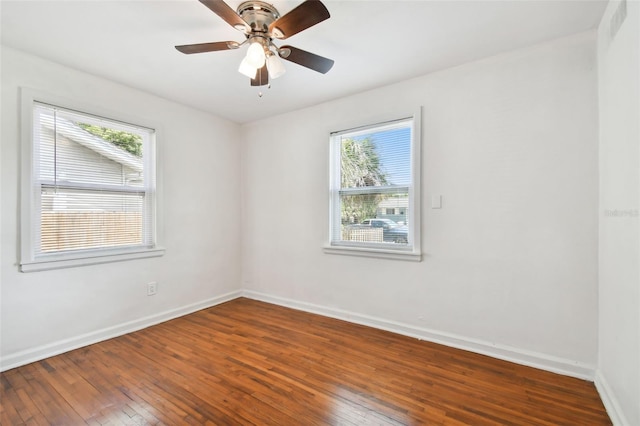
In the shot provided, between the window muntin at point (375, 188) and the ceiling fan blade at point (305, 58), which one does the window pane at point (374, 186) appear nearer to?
the window muntin at point (375, 188)

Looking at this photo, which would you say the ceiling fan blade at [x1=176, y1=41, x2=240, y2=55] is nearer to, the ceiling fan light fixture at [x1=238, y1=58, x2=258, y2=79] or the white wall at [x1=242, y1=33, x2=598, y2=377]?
the ceiling fan light fixture at [x1=238, y1=58, x2=258, y2=79]

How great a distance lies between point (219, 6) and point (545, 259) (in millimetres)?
2857

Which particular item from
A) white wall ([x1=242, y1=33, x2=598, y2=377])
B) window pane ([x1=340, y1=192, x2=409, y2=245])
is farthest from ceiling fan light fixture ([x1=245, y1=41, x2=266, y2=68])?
window pane ([x1=340, y1=192, x2=409, y2=245])

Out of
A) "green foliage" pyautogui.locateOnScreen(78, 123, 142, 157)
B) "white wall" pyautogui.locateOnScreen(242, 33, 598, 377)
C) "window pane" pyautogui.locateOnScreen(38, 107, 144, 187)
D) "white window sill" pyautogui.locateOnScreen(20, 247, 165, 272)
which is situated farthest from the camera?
"green foliage" pyautogui.locateOnScreen(78, 123, 142, 157)

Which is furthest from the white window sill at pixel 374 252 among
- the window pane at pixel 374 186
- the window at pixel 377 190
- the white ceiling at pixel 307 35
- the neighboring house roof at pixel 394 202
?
the white ceiling at pixel 307 35

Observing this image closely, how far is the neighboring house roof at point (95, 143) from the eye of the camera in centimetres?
258

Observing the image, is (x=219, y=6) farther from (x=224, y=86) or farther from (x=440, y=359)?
(x=440, y=359)

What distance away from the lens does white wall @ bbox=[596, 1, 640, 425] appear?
1.45 meters

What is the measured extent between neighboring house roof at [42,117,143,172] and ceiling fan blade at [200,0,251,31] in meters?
2.06

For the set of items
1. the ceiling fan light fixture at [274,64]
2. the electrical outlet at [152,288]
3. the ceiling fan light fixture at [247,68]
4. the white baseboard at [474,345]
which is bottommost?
the white baseboard at [474,345]

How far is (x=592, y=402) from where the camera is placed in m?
1.82

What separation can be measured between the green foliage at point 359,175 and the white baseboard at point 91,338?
2.26 m

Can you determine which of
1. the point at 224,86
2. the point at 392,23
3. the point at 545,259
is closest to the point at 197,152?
the point at 224,86

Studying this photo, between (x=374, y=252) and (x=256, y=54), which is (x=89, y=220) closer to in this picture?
(x=256, y=54)
